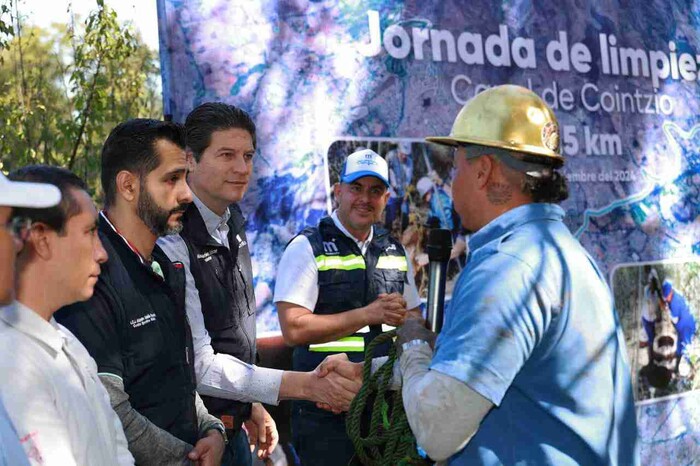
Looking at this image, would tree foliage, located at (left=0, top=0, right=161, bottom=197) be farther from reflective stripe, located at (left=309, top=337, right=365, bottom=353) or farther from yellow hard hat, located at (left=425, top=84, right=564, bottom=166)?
yellow hard hat, located at (left=425, top=84, right=564, bottom=166)

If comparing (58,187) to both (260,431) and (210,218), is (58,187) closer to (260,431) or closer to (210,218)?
(210,218)

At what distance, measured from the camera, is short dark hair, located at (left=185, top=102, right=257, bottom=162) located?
393cm

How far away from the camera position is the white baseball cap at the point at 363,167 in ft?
15.1

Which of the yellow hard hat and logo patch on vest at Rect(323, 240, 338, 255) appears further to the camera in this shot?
logo patch on vest at Rect(323, 240, 338, 255)

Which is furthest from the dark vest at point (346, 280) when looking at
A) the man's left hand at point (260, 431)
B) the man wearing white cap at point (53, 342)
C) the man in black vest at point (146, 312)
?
the man wearing white cap at point (53, 342)

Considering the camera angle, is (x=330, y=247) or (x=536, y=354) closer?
(x=536, y=354)

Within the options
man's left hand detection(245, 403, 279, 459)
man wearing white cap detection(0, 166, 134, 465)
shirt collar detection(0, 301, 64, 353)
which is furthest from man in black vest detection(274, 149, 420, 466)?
shirt collar detection(0, 301, 64, 353)

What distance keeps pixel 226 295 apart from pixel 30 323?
5.82ft

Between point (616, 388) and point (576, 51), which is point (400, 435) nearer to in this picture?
point (616, 388)

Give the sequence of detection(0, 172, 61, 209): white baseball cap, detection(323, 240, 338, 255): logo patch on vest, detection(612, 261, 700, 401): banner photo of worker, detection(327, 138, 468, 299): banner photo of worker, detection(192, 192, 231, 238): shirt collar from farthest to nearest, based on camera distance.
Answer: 1. detection(612, 261, 700, 401): banner photo of worker
2. detection(327, 138, 468, 299): banner photo of worker
3. detection(323, 240, 338, 255): logo patch on vest
4. detection(192, 192, 231, 238): shirt collar
5. detection(0, 172, 61, 209): white baseball cap

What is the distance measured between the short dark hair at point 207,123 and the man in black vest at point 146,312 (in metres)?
0.73

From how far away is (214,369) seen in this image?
11.4 ft

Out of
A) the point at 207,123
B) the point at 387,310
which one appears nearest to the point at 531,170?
the point at 387,310

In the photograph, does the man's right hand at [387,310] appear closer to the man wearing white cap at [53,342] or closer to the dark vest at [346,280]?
the dark vest at [346,280]
